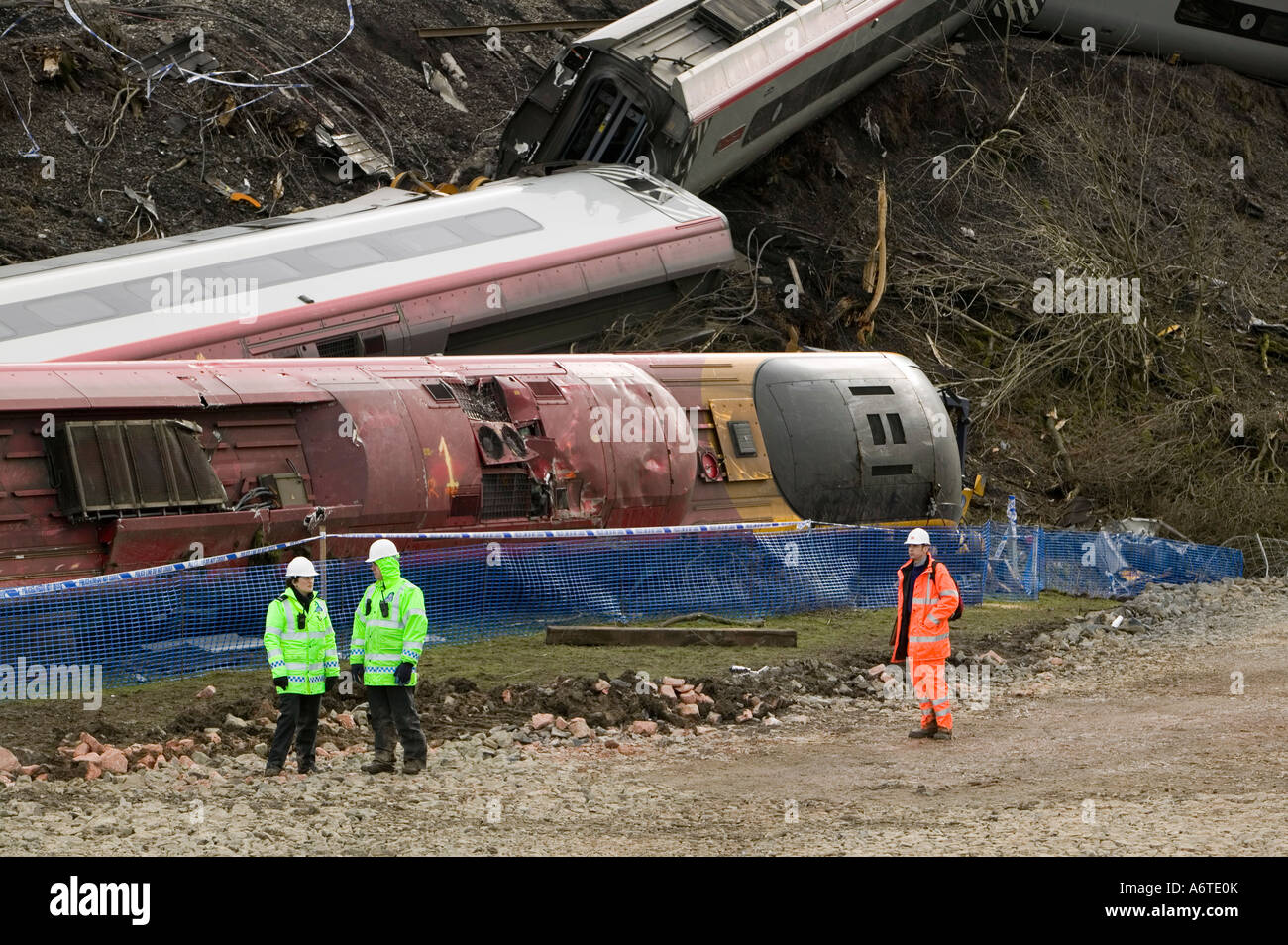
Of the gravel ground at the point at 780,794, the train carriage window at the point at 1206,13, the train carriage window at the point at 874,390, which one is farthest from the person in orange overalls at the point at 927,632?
the train carriage window at the point at 1206,13

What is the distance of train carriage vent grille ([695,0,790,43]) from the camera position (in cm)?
2519

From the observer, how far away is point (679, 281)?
919 inches

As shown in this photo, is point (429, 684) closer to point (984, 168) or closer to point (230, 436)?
point (230, 436)

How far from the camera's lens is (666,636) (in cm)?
1495

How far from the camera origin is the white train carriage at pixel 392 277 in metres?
17.2

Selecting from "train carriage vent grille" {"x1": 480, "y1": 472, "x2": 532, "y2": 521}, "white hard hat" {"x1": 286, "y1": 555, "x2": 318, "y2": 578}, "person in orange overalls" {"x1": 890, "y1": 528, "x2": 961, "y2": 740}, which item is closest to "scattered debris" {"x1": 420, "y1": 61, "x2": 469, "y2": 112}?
"train carriage vent grille" {"x1": 480, "y1": 472, "x2": 532, "y2": 521}

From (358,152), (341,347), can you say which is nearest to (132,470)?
(341,347)

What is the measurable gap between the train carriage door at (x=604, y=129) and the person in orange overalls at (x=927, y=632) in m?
14.4

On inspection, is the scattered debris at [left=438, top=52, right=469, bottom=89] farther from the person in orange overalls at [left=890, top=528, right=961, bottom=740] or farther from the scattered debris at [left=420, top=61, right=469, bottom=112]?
the person in orange overalls at [left=890, top=528, right=961, bottom=740]

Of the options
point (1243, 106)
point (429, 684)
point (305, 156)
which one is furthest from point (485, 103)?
point (429, 684)

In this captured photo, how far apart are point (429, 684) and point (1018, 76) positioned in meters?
26.3

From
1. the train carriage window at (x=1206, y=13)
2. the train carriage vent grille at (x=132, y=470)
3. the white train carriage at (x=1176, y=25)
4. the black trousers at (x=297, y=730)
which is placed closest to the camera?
the black trousers at (x=297, y=730)

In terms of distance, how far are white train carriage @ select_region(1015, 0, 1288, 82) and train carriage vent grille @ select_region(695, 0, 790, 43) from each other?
34.5ft

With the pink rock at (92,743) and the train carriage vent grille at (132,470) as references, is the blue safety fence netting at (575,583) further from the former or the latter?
the pink rock at (92,743)
